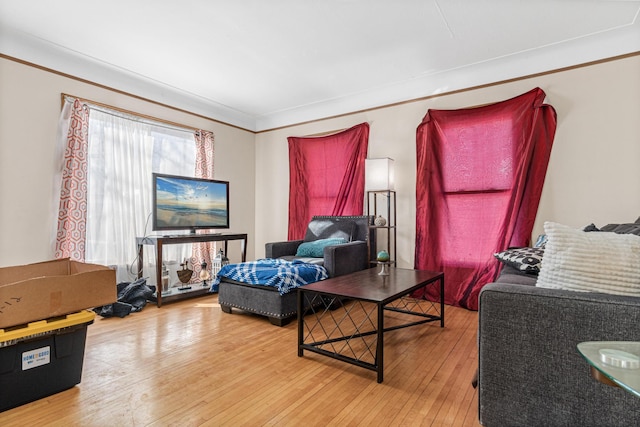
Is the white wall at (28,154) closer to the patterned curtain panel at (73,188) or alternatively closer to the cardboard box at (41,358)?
the patterned curtain panel at (73,188)

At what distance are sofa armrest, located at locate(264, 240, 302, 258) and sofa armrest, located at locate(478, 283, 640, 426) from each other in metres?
2.76

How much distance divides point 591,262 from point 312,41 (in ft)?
8.79

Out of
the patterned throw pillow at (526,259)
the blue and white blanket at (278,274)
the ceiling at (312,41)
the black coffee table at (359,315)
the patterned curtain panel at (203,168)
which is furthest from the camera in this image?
the patterned curtain panel at (203,168)

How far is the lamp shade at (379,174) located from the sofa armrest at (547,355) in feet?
8.55

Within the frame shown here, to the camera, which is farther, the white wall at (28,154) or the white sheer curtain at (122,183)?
the white sheer curtain at (122,183)

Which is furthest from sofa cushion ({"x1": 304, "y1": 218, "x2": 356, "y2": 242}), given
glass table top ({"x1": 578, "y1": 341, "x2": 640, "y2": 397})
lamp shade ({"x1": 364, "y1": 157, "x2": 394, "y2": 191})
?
glass table top ({"x1": 578, "y1": 341, "x2": 640, "y2": 397})

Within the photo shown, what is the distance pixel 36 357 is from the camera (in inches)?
65.0

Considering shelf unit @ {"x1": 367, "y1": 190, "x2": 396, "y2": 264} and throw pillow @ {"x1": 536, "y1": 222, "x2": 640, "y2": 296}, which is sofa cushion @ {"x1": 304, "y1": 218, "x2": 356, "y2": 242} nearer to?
shelf unit @ {"x1": 367, "y1": 190, "x2": 396, "y2": 264}

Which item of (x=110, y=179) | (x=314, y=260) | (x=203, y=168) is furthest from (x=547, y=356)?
(x=203, y=168)

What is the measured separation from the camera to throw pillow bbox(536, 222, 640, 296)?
113 cm

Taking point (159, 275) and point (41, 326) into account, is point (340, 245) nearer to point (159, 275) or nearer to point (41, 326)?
point (159, 275)

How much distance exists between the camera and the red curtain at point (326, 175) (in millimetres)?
4234

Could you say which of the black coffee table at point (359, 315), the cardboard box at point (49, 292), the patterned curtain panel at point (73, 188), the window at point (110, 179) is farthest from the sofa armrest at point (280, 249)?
the cardboard box at point (49, 292)

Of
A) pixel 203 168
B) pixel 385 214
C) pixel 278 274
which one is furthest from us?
pixel 203 168
